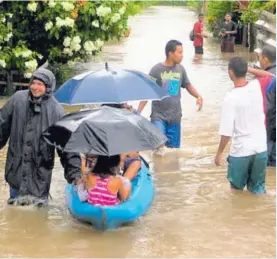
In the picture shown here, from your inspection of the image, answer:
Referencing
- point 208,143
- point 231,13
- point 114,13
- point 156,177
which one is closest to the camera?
point 156,177

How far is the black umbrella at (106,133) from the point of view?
6531 mm

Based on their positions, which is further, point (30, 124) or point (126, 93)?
point (126, 93)

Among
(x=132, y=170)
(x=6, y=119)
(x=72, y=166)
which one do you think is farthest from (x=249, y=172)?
(x=6, y=119)

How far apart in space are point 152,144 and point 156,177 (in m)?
2.44

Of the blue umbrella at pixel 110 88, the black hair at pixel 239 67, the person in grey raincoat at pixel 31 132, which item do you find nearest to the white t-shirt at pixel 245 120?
the black hair at pixel 239 67

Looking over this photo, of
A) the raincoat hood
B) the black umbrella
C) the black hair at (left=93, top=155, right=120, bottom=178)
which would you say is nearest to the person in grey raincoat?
the raincoat hood

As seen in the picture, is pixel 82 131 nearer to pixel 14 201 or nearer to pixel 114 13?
pixel 14 201

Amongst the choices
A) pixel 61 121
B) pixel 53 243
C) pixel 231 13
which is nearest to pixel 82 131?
pixel 61 121

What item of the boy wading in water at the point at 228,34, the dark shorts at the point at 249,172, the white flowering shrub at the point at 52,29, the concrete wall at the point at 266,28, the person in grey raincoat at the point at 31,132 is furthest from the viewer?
the boy wading in water at the point at 228,34

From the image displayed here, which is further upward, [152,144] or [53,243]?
[152,144]

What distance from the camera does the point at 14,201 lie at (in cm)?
750

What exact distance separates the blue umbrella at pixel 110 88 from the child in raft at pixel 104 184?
47.9 inches

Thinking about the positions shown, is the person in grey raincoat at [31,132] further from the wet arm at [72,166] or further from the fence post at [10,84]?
the fence post at [10,84]

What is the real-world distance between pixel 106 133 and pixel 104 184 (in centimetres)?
47
